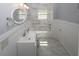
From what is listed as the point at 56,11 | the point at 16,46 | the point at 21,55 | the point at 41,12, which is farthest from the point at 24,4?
the point at 21,55

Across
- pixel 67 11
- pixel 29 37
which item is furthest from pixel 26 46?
pixel 67 11

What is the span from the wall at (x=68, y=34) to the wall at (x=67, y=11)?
8 centimetres

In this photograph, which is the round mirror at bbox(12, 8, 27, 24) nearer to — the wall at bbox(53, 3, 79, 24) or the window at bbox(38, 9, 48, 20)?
the window at bbox(38, 9, 48, 20)

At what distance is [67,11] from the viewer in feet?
4.50

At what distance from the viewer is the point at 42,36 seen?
143 centimetres

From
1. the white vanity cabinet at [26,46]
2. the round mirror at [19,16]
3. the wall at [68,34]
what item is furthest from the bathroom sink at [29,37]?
the wall at [68,34]

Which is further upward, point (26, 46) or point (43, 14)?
point (43, 14)

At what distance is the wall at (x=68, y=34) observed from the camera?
134 cm

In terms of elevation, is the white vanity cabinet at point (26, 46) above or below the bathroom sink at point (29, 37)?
below

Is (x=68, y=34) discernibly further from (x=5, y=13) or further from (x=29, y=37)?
(x=5, y=13)

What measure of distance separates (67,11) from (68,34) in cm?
35

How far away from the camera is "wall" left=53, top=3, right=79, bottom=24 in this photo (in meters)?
1.33

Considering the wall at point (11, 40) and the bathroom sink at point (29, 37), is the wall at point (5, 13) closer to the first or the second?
the wall at point (11, 40)

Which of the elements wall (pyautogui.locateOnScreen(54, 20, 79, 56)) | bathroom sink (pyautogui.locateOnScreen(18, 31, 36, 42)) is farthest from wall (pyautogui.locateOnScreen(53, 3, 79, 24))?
bathroom sink (pyautogui.locateOnScreen(18, 31, 36, 42))
